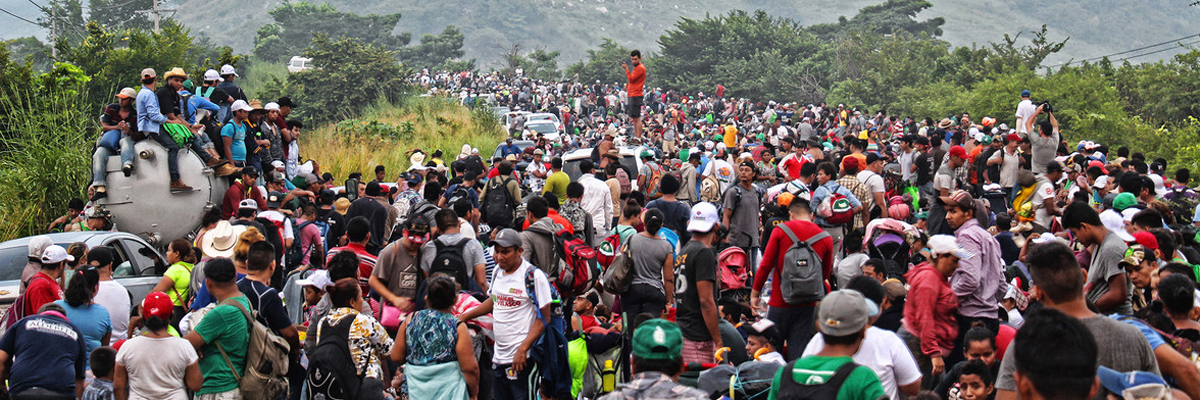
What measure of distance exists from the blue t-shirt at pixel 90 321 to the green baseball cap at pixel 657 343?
4524 millimetres

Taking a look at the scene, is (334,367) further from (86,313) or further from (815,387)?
(815,387)

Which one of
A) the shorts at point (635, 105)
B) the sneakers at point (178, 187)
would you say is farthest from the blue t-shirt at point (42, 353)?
the shorts at point (635, 105)

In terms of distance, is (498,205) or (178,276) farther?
(498,205)

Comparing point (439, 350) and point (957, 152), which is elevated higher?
point (439, 350)

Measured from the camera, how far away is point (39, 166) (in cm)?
1499

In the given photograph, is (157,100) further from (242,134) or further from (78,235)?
(78,235)

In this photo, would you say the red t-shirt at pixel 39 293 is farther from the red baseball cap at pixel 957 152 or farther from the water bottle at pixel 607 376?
the red baseball cap at pixel 957 152

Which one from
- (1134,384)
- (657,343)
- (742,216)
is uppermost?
(1134,384)

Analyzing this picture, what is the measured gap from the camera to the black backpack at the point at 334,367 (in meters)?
6.43

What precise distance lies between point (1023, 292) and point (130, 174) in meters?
10.4

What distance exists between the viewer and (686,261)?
24.9 feet

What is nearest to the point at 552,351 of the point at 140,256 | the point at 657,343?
the point at 657,343

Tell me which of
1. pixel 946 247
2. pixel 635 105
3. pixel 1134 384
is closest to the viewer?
pixel 1134 384

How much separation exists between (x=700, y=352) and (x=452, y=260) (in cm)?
203
